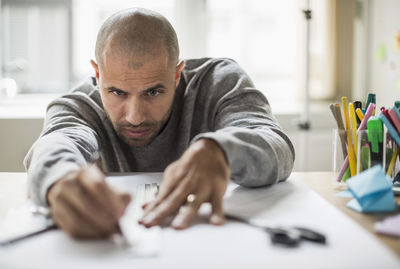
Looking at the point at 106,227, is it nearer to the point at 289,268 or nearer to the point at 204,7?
the point at 289,268

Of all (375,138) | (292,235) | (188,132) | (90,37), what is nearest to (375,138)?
(375,138)

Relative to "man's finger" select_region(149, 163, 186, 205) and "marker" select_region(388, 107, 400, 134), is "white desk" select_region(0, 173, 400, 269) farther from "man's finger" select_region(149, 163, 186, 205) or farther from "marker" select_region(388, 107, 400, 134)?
"marker" select_region(388, 107, 400, 134)

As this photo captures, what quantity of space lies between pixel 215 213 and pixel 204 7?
67.7 inches

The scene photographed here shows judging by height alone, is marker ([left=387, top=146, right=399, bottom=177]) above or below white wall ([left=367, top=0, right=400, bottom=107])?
below

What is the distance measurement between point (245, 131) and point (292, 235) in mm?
313

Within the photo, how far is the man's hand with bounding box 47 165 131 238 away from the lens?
65 centimetres

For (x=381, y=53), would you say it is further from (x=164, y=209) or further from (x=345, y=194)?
(x=164, y=209)

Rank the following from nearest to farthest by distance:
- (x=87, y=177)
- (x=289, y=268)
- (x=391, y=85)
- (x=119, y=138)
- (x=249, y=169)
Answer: (x=289, y=268)
(x=87, y=177)
(x=249, y=169)
(x=119, y=138)
(x=391, y=85)

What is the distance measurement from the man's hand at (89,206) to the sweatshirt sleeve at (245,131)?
23cm

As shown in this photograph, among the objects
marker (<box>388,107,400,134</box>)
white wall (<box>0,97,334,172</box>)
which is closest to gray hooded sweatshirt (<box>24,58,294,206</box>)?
marker (<box>388,107,400,134</box>)

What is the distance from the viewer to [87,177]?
2.22 ft

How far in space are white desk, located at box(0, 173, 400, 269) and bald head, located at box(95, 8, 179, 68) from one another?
485 mm

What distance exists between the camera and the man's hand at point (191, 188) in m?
0.73

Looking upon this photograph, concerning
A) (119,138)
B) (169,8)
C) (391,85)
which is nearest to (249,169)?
(119,138)
